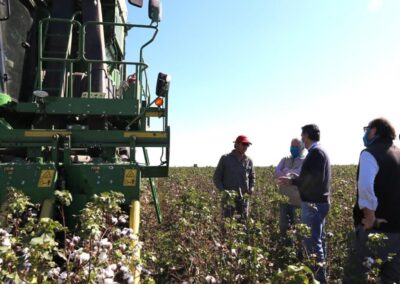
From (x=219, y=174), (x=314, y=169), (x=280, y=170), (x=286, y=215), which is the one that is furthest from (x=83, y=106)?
(x=286, y=215)

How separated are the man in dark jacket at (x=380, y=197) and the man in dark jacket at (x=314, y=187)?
1.14m

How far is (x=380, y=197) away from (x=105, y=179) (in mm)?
2977

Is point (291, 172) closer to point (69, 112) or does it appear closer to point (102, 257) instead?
point (69, 112)

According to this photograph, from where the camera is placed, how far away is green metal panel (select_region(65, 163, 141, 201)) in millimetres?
5016

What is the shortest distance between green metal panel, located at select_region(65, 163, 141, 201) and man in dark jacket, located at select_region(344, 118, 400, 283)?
2534 millimetres

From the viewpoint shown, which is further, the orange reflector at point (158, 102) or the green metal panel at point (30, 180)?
the orange reflector at point (158, 102)

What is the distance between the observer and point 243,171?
6500mm

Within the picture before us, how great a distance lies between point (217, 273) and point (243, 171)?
308 cm

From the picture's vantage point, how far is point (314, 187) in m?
4.96

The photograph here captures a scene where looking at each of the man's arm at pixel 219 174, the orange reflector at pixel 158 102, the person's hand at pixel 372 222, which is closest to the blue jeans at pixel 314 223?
A: the person's hand at pixel 372 222

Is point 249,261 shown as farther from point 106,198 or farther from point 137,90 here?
point 137,90

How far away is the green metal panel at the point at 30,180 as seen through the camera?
4672 mm

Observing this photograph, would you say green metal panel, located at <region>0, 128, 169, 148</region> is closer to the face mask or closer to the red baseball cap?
the red baseball cap

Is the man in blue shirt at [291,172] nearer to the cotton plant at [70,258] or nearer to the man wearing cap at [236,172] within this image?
the man wearing cap at [236,172]
